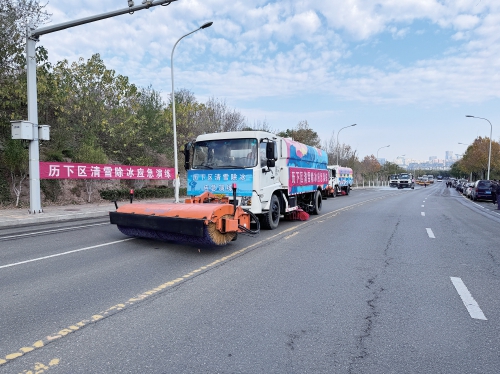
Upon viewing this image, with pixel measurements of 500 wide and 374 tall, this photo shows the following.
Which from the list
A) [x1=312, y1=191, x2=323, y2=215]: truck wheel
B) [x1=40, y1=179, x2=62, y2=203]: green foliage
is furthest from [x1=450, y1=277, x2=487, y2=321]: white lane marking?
[x1=40, y1=179, x2=62, y2=203]: green foliage

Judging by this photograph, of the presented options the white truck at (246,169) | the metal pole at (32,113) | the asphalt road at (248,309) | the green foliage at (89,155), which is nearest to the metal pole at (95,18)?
the metal pole at (32,113)

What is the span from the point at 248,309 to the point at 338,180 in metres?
29.9

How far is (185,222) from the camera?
22.6ft

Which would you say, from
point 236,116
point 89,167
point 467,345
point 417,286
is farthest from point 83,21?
point 236,116

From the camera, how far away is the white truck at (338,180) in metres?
31.1

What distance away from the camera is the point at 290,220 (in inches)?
511

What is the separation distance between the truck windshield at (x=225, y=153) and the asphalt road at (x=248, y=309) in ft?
8.16

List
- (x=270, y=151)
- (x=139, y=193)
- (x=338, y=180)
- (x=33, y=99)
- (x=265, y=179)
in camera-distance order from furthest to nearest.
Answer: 1. (x=338, y=180)
2. (x=139, y=193)
3. (x=33, y=99)
4. (x=265, y=179)
5. (x=270, y=151)

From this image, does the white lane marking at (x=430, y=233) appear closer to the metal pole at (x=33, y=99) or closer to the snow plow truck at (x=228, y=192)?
the snow plow truck at (x=228, y=192)

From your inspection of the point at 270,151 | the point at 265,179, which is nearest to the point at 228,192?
the point at 265,179

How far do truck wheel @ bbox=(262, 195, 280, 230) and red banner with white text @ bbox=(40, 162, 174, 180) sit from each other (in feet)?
36.0

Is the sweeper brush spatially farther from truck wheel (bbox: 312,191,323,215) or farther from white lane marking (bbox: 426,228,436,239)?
truck wheel (bbox: 312,191,323,215)

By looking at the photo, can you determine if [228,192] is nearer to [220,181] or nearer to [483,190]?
[220,181]

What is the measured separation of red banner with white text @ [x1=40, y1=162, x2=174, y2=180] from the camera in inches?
631
